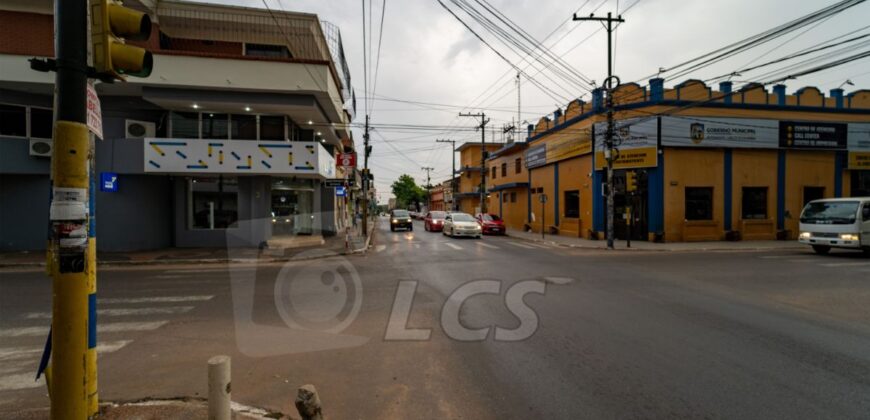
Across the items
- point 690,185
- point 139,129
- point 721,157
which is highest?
point 139,129

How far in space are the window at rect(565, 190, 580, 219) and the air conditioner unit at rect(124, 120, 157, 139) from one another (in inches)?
900

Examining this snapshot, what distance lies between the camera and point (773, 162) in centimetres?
2162

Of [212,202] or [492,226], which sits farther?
[492,226]

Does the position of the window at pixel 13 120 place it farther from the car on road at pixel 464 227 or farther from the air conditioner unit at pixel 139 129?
the car on road at pixel 464 227

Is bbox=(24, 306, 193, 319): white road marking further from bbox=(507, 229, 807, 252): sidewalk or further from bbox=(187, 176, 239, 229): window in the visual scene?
bbox=(507, 229, 807, 252): sidewalk

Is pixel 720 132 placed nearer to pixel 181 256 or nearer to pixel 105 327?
pixel 105 327

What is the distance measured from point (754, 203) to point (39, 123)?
34.3 meters

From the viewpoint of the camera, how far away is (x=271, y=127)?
57.4 ft

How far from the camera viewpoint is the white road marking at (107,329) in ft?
18.9

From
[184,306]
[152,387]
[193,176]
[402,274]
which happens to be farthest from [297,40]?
[152,387]

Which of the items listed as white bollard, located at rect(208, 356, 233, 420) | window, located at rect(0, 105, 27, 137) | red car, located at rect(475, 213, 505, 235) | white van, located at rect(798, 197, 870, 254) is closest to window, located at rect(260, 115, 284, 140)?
window, located at rect(0, 105, 27, 137)

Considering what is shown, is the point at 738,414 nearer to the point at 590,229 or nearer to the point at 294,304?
the point at 294,304

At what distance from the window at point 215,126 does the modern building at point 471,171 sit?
34776 millimetres

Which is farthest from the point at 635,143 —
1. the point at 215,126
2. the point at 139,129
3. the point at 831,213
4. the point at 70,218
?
the point at 139,129
